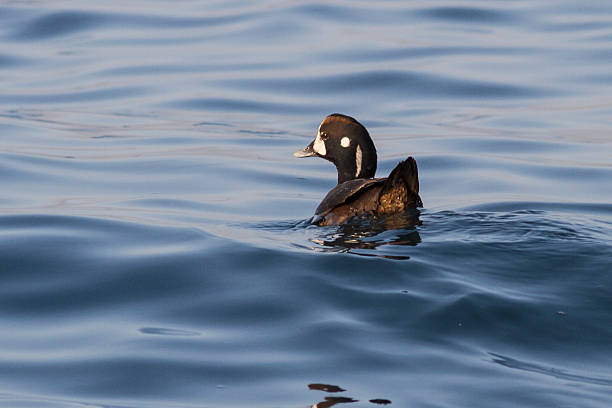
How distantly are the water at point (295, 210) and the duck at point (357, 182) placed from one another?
0.16 metres

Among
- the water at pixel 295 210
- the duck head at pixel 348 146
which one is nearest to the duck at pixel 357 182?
the duck head at pixel 348 146

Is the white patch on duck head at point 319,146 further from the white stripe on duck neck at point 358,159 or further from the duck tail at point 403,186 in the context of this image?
the duck tail at point 403,186

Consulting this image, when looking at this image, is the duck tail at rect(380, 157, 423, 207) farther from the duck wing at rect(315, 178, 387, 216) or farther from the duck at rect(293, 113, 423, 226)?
the duck wing at rect(315, 178, 387, 216)

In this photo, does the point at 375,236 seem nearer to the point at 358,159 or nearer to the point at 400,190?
the point at 400,190

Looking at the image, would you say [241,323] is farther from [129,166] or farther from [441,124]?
[441,124]

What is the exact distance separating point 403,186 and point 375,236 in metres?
0.44

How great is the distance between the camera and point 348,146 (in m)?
8.98

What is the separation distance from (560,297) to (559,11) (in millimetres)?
15334

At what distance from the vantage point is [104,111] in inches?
569

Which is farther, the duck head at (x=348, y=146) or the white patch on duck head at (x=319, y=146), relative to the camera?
the white patch on duck head at (x=319, y=146)

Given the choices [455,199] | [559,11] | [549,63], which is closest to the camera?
[455,199]

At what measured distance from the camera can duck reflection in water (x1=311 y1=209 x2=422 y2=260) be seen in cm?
696

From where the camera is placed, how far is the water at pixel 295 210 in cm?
516

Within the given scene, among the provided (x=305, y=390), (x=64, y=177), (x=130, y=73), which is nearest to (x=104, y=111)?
(x=130, y=73)
